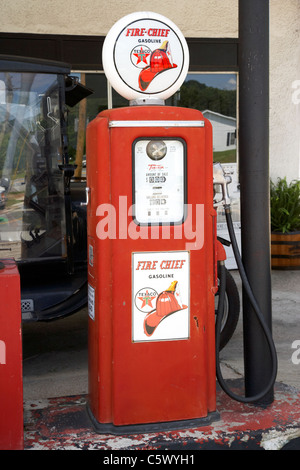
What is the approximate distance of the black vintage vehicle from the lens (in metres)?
4.09

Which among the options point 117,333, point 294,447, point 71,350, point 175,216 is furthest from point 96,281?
point 71,350

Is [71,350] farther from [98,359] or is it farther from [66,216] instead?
[98,359]

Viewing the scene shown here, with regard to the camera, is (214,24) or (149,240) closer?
(149,240)

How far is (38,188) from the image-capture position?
4246 millimetres

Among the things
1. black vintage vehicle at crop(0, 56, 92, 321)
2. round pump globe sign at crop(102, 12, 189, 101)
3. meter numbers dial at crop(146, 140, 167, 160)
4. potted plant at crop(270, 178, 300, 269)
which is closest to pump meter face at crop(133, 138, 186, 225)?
meter numbers dial at crop(146, 140, 167, 160)

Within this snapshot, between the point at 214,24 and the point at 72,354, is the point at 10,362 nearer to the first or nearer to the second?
the point at 72,354

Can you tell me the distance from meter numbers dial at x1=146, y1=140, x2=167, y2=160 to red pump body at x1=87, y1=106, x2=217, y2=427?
18 millimetres

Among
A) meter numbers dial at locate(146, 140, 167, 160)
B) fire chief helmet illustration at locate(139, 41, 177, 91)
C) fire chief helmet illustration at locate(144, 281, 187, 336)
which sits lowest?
fire chief helmet illustration at locate(144, 281, 187, 336)

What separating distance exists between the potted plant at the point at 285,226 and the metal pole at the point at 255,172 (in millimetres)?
4157

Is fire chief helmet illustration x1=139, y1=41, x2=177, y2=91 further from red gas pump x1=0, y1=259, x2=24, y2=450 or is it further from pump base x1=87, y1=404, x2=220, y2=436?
pump base x1=87, y1=404, x2=220, y2=436

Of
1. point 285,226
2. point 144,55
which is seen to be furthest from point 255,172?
point 285,226

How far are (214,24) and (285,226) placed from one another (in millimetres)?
2467

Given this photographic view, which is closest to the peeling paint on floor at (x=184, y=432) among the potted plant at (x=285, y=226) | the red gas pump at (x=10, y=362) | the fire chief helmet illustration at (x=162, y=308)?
the red gas pump at (x=10, y=362)

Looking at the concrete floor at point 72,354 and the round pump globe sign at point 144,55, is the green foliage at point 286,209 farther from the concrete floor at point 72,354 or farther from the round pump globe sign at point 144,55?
the round pump globe sign at point 144,55
